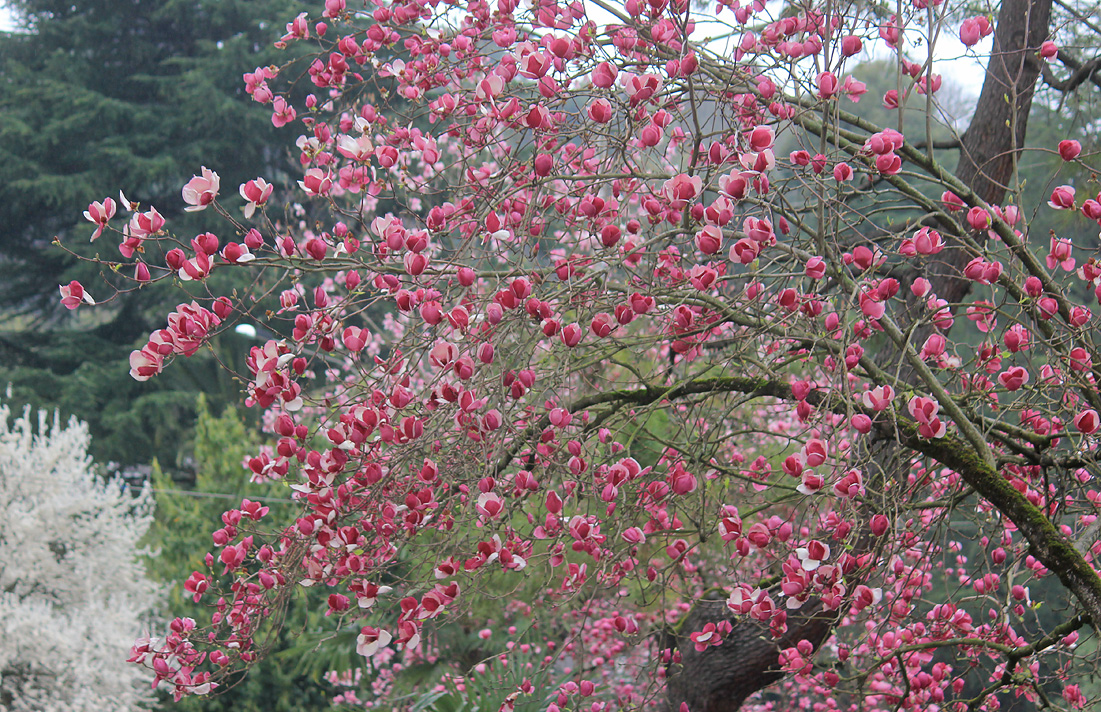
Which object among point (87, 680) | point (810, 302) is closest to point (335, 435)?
point (810, 302)

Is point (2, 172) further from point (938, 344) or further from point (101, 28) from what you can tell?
point (938, 344)

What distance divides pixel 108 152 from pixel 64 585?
330 inches

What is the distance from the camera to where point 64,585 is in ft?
21.5

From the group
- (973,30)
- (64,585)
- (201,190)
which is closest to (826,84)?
(973,30)

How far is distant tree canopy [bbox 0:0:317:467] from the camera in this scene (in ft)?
40.2

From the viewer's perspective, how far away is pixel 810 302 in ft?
5.51

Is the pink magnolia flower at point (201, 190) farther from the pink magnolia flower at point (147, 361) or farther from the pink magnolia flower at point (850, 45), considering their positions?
the pink magnolia flower at point (850, 45)

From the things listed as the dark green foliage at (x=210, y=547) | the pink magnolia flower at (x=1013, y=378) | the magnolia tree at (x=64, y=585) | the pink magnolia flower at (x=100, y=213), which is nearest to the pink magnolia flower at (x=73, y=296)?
the pink magnolia flower at (x=100, y=213)

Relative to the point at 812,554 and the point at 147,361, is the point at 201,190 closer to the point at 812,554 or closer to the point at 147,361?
the point at 147,361

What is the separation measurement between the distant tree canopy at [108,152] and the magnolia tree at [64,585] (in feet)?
18.4

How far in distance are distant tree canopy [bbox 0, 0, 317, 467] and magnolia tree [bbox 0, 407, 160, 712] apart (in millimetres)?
5605

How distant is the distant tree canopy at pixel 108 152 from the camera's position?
40.2 feet

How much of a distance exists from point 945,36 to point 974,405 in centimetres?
270

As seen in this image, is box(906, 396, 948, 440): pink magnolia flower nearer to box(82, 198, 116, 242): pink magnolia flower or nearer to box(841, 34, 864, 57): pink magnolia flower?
box(841, 34, 864, 57): pink magnolia flower
